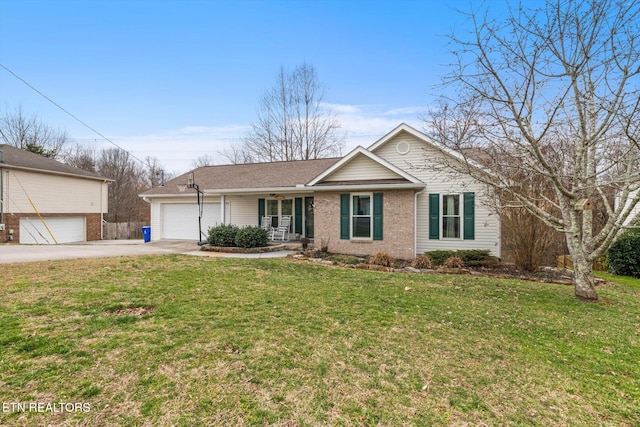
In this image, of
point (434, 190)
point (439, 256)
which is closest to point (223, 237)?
point (439, 256)

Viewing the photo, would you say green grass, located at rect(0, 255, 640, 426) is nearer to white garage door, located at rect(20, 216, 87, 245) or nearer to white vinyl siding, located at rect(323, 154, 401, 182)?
white vinyl siding, located at rect(323, 154, 401, 182)

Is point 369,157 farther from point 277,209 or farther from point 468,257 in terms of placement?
point 277,209

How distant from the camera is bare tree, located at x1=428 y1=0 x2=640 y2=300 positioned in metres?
5.61

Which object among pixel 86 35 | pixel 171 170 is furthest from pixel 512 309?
pixel 171 170

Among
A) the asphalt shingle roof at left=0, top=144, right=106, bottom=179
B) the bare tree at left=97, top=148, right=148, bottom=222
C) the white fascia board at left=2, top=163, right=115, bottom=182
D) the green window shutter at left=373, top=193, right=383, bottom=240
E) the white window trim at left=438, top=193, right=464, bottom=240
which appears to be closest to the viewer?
the green window shutter at left=373, top=193, right=383, bottom=240

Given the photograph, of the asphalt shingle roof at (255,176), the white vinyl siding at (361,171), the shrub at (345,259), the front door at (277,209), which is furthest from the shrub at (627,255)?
the front door at (277,209)

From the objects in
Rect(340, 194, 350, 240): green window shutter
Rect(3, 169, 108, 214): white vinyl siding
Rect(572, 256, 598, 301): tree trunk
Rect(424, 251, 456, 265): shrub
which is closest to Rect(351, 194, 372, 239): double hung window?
Rect(340, 194, 350, 240): green window shutter

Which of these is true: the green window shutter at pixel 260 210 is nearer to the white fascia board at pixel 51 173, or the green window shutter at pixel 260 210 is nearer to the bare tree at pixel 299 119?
the bare tree at pixel 299 119

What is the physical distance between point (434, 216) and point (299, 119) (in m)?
17.0

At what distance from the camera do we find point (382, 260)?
10.6 metres

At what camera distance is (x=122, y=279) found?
271 inches

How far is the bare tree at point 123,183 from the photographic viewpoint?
30.1 metres

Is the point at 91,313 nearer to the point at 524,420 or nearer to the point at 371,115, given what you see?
the point at 524,420

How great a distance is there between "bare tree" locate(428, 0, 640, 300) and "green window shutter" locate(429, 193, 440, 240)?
5171 millimetres
